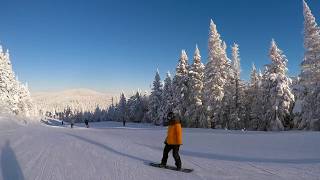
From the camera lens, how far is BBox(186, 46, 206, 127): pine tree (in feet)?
165

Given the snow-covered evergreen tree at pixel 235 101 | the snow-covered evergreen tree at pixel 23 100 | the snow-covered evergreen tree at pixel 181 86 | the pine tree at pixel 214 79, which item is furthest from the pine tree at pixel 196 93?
the snow-covered evergreen tree at pixel 23 100

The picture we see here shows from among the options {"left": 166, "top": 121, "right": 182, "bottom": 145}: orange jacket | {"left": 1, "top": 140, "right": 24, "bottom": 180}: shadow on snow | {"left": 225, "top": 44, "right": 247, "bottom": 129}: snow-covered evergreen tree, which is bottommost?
{"left": 1, "top": 140, "right": 24, "bottom": 180}: shadow on snow

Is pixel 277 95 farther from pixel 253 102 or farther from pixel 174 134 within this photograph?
pixel 174 134

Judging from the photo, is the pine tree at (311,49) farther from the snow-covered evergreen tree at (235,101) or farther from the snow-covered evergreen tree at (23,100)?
the snow-covered evergreen tree at (23,100)

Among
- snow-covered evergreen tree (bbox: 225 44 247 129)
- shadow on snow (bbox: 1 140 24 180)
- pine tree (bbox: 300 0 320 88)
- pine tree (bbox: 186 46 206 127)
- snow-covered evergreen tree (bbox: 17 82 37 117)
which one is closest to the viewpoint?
shadow on snow (bbox: 1 140 24 180)

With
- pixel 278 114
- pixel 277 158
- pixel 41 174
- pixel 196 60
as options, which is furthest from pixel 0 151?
pixel 196 60

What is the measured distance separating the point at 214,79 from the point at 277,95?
28.2 ft

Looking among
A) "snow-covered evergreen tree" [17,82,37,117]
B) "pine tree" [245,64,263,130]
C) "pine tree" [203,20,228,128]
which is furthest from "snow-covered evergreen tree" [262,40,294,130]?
"snow-covered evergreen tree" [17,82,37,117]

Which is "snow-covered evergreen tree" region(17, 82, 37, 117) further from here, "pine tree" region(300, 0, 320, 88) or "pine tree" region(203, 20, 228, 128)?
"pine tree" region(300, 0, 320, 88)

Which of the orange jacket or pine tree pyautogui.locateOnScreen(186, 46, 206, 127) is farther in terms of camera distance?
pine tree pyautogui.locateOnScreen(186, 46, 206, 127)

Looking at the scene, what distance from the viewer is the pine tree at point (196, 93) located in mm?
50219

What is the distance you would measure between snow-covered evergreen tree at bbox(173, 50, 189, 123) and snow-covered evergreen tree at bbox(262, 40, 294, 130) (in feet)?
42.0

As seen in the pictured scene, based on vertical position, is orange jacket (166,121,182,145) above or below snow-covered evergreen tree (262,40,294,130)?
below

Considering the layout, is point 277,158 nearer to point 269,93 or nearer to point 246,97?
point 269,93
